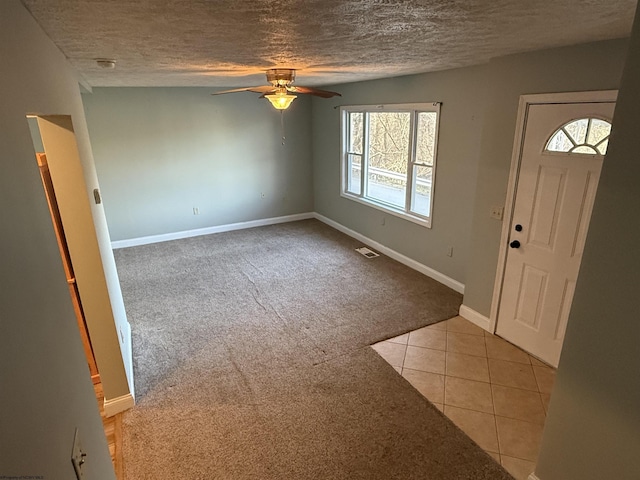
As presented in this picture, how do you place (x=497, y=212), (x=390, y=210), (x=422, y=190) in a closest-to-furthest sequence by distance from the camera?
(x=497, y=212)
(x=422, y=190)
(x=390, y=210)

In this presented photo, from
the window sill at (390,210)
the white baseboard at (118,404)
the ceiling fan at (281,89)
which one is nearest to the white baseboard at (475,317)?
the window sill at (390,210)

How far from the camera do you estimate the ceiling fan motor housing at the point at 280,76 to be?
3031mm

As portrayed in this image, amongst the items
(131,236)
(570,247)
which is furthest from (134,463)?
(131,236)

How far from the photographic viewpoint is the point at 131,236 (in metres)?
5.94

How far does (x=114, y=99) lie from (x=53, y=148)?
370 cm

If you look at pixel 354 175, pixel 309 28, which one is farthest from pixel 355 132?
pixel 309 28

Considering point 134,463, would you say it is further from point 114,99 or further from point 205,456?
point 114,99

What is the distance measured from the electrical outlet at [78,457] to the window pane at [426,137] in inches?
162

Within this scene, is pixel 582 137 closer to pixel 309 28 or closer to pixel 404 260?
pixel 309 28

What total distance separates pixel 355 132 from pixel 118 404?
184 inches

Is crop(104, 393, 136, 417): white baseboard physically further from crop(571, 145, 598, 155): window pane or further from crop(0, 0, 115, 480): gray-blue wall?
crop(571, 145, 598, 155): window pane

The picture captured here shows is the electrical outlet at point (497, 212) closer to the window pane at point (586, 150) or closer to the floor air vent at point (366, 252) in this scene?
the window pane at point (586, 150)

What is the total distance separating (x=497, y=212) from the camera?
10.8ft

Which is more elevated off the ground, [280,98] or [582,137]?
[280,98]
